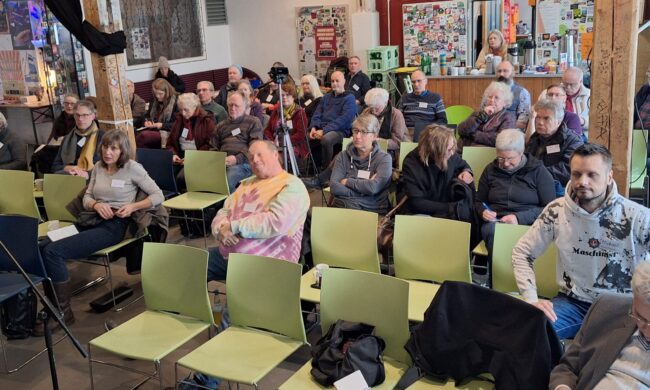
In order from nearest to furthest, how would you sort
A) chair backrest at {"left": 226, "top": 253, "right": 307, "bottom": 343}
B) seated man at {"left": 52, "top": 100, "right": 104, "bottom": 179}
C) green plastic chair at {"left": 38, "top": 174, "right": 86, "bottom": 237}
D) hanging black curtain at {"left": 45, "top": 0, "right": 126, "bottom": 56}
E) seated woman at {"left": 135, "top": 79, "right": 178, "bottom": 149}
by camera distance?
chair backrest at {"left": 226, "top": 253, "right": 307, "bottom": 343} → green plastic chair at {"left": 38, "top": 174, "right": 86, "bottom": 237} → seated man at {"left": 52, "top": 100, "right": 104, "bottom": 179} → hanging black curtain at {"left": 45, "top": 0, "right": 126, "bottom": 56} → seated woman at {"left": 135, "top": 79, "right": 178, "bottom": 149}

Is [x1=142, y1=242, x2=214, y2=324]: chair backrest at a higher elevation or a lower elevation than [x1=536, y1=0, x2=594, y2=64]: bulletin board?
lower

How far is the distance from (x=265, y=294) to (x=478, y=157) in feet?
8.18

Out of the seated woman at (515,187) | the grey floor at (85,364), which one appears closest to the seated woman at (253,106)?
the grey floor at (85,364)

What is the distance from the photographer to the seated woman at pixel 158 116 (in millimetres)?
7693

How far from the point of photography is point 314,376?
283cm

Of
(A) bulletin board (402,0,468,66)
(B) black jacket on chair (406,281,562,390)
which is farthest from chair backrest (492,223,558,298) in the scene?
(A) bulletin board (402,0,468,66)

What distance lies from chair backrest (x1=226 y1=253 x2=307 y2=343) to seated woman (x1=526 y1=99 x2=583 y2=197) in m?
2.39

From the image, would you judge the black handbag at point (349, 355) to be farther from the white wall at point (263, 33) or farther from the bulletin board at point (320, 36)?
the white wall at point (263, 33)

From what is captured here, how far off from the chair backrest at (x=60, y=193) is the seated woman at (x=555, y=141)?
3.48 m

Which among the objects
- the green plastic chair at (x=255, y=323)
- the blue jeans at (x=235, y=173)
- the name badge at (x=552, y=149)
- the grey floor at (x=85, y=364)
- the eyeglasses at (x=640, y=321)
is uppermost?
the name badge at (x=552, y=149)

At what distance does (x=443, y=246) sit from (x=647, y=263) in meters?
1.36

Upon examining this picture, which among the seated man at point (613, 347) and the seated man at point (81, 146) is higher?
the seated man at point (81, 146)

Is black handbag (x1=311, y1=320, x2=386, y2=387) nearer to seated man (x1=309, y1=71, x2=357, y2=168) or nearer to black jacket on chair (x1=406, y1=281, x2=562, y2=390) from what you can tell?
black jacket on chair (x1=406, y1=281, x2=562, y2=390)

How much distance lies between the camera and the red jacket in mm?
6453
